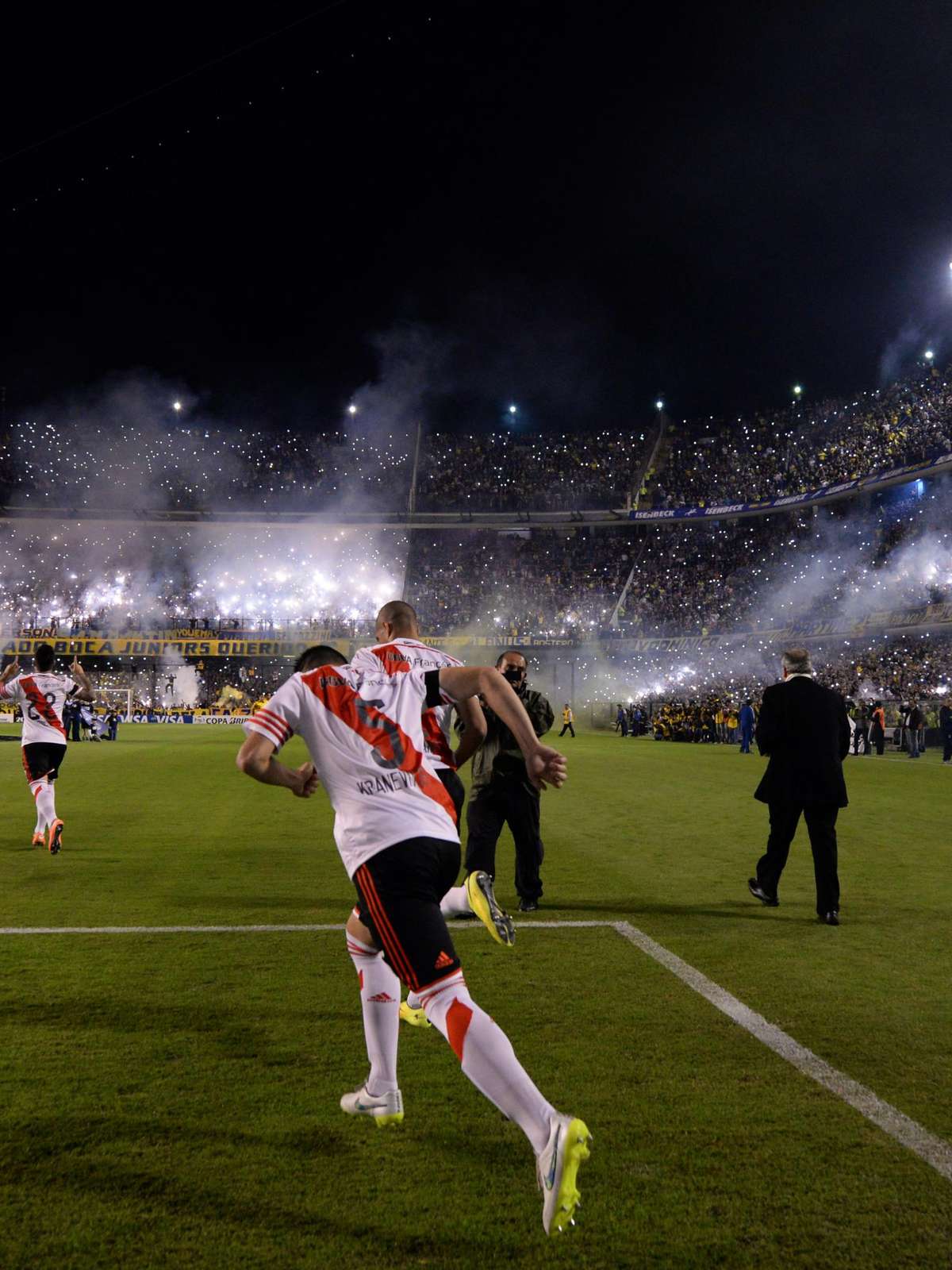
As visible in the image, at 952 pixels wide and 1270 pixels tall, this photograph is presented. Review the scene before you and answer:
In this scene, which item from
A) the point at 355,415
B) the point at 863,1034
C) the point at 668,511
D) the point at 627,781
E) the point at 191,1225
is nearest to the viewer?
the point at 191,1225

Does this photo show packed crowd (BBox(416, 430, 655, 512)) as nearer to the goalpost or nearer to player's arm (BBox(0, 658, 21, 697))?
the goalpost

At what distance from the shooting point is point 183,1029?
454cm

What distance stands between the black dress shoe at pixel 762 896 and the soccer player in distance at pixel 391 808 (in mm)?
4772

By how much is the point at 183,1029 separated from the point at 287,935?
6.46ft

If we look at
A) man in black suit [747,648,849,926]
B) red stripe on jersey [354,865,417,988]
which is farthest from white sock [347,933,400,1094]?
man in black suit [747,648,849,926]

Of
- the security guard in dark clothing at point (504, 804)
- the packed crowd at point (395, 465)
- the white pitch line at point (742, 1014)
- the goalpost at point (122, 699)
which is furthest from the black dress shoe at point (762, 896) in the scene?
the goalpost at point (122, 699)

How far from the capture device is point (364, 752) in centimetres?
337

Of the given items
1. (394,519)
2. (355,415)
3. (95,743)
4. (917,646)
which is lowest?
(95,743)

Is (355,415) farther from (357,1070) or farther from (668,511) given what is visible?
(357,1070)

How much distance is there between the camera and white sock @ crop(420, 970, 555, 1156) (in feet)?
9.14

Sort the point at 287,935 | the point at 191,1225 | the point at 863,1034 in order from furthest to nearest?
1. the point at 287,935
2. the point at 863,1034
3. the point at 191,1225

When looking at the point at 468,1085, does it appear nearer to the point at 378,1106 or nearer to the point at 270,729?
the point at 378,1106

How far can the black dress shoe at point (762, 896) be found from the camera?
759cm

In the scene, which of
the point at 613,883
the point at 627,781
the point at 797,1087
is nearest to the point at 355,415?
the point at 627,781
